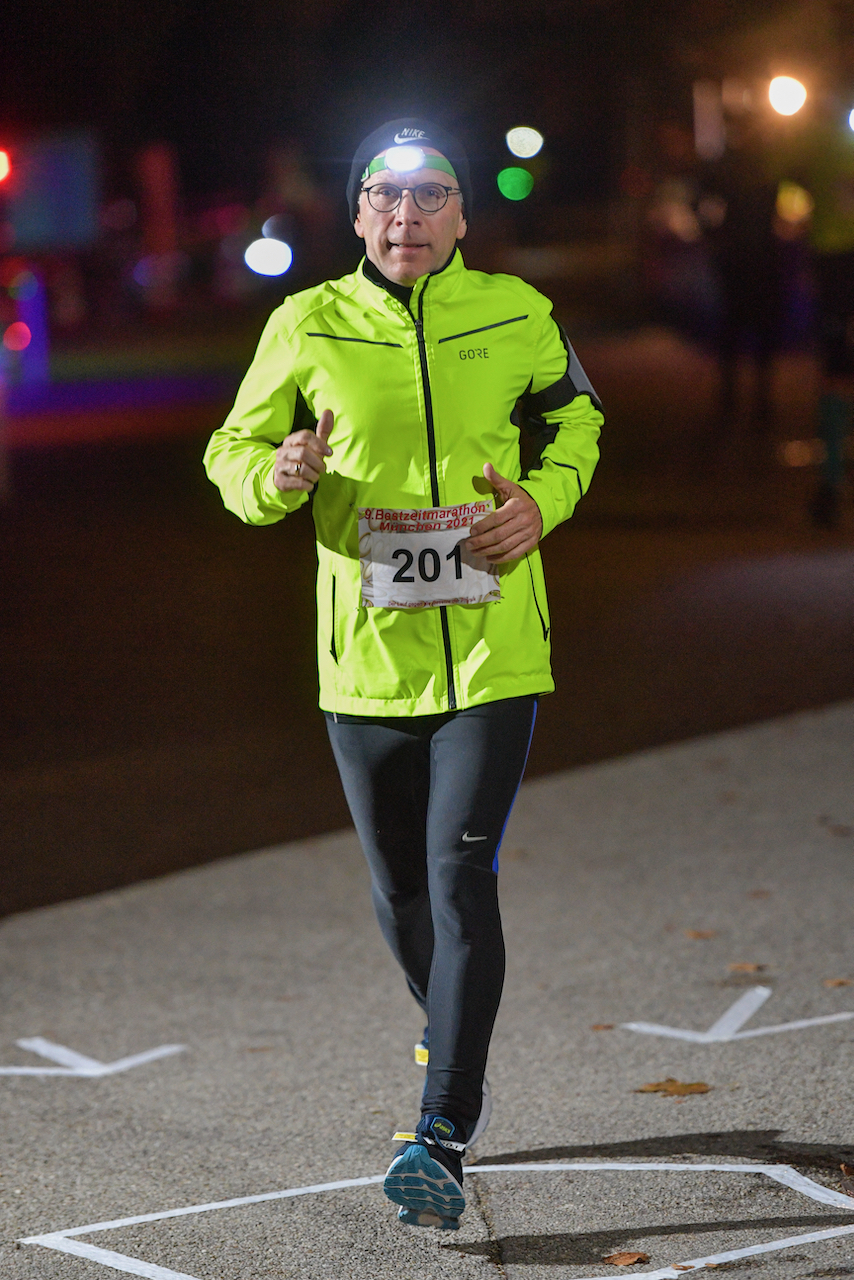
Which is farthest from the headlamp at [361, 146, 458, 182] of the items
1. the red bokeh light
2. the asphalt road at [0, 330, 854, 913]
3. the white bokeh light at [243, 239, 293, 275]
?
the white bokeh light at [243, 239, 293, 275]

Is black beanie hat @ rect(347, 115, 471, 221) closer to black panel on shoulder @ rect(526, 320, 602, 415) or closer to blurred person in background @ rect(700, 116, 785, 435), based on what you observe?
black panel on shoulder @ rect(526, 320, 602, 415)

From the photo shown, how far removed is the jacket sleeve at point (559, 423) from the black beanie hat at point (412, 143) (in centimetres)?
38

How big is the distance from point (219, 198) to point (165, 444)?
167 feet

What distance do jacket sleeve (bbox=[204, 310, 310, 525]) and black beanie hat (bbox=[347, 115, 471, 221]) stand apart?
1.25 feet

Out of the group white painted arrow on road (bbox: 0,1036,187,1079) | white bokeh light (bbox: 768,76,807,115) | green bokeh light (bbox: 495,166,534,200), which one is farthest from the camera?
green bokeh light (bbox: 495,166,534,200)

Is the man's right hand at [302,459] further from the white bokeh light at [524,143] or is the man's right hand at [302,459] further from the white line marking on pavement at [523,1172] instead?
the white bokeh light at [524,143]

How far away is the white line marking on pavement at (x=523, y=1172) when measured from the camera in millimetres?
3848

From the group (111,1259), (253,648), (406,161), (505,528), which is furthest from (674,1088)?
(253,648)

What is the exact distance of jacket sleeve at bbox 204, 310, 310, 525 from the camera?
4.09 m

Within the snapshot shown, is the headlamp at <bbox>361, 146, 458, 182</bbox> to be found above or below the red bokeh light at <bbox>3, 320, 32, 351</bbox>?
above

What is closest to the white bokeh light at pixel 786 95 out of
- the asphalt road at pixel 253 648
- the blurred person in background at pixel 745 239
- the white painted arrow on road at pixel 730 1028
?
the blurred person in background at pixel 745 239

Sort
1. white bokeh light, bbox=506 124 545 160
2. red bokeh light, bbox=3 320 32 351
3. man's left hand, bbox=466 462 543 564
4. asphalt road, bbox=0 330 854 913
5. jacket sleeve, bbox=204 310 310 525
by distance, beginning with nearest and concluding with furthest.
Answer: man's left hand, bbox=466 462 543 564
jacket sleeve, bbox=204 310 310 525
asphalt road, bbox=0 330 854 913
red bokeh light, bbox=3 320 32 351
white bokeh light, bbox=506 124 545 160

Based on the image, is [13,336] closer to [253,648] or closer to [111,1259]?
[253,648]

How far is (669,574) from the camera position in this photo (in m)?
13.5
